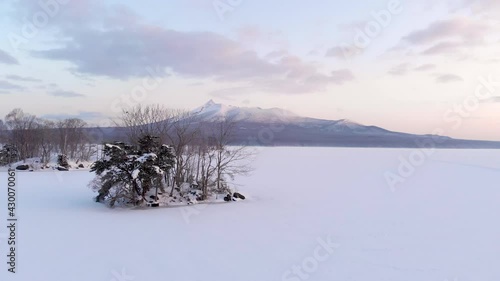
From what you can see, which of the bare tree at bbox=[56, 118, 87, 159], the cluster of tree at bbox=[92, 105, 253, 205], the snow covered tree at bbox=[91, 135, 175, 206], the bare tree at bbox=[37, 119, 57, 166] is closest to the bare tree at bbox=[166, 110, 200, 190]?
the cluster of tree at bbox=[92, 105, 253, 205]

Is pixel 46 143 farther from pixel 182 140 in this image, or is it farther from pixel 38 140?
pixel 182 140

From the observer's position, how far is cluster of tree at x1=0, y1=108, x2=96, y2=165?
1295 inches

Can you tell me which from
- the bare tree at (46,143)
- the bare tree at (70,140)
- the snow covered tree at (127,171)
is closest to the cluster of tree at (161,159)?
the snow covered tree at (127,171)

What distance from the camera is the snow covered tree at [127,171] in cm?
1201

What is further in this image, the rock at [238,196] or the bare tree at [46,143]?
Result: the bare tree at [46,143]

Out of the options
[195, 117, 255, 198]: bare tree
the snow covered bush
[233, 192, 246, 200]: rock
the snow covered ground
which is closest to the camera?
the snow covered ground

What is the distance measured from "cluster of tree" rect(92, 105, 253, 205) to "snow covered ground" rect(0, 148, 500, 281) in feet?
3.42

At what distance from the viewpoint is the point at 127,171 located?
Result: 1203 cm

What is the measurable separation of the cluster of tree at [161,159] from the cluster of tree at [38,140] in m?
18.5

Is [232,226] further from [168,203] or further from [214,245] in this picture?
[168,203]

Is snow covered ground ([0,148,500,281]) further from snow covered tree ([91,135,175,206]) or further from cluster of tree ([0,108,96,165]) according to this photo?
cluster of tree ([0,108,96,165])

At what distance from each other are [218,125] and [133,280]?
38.8 feet

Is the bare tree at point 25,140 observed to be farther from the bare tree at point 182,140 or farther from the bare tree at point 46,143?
the bare tree at point 182,140

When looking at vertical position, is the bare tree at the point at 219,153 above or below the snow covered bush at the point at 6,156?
above
